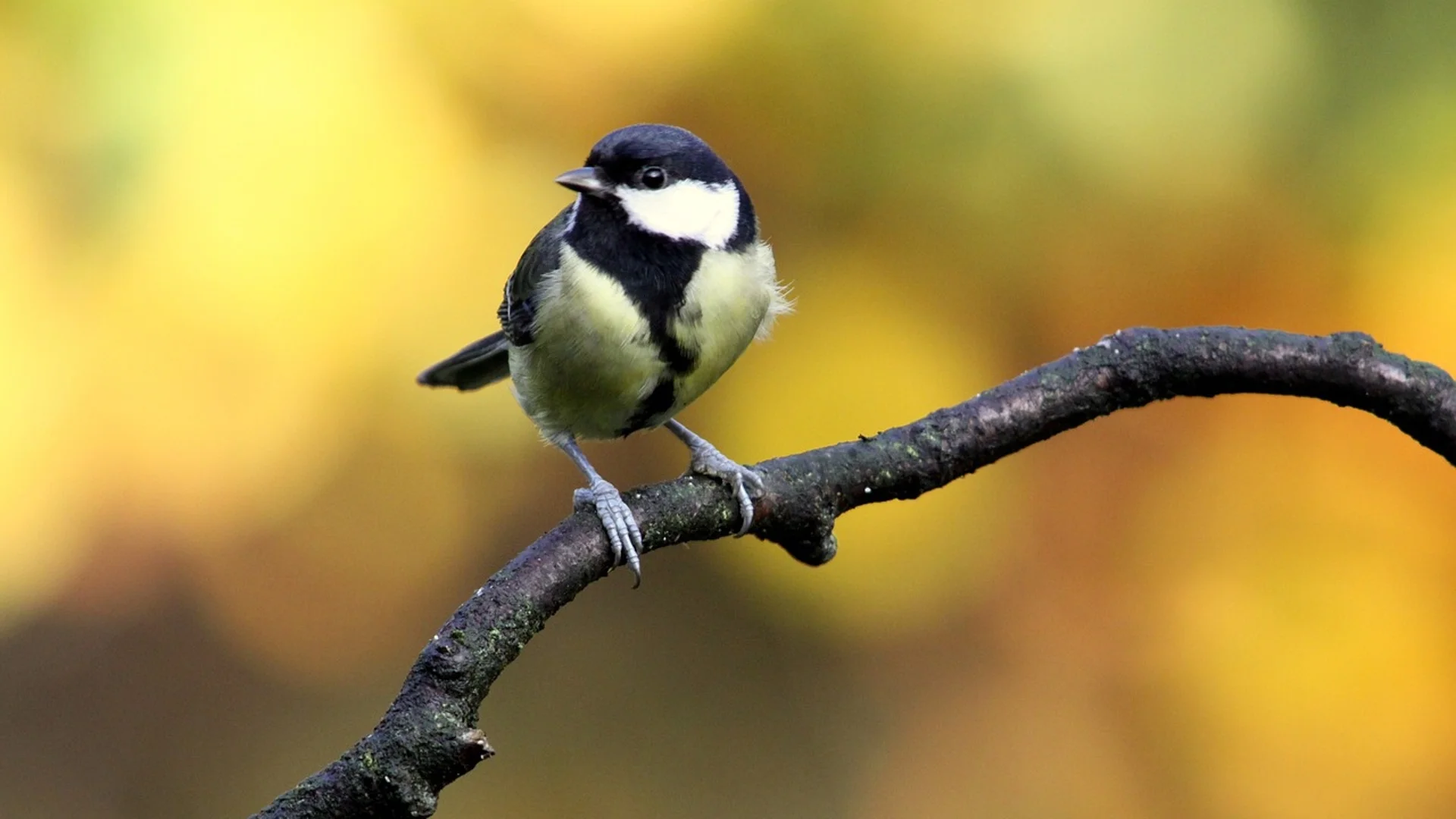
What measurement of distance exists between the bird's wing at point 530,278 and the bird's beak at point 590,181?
95 mm

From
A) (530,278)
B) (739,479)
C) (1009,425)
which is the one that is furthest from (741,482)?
(530,278)

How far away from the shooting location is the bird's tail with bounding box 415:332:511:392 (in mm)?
1823

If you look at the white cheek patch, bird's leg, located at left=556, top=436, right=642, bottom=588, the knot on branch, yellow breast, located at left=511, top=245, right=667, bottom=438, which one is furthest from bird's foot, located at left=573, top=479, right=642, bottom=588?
the white cheek patch

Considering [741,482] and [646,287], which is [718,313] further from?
[741,482]

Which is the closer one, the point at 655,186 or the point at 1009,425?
the point at 1009,425

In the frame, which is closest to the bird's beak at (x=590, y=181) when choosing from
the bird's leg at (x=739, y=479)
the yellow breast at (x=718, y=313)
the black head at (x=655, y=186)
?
the black head at (x=655, y=186)

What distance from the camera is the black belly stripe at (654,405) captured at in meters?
1.47

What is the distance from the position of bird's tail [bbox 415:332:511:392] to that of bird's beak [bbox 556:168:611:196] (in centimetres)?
39

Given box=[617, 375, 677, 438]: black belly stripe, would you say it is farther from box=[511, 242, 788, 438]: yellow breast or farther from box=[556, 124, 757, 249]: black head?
box=[556, 124, 757, 249]: black head

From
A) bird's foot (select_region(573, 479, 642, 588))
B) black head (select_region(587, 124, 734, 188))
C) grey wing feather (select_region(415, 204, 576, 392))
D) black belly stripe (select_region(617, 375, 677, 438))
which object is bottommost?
bird's foot (select_region(573, 479, 642, 588))

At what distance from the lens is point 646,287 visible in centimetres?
143

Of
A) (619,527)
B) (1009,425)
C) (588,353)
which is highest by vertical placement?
(588,353)

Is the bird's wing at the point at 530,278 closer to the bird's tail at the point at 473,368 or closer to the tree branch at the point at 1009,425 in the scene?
the bird's tail at the point at 473,368

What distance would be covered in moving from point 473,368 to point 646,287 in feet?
1.61
